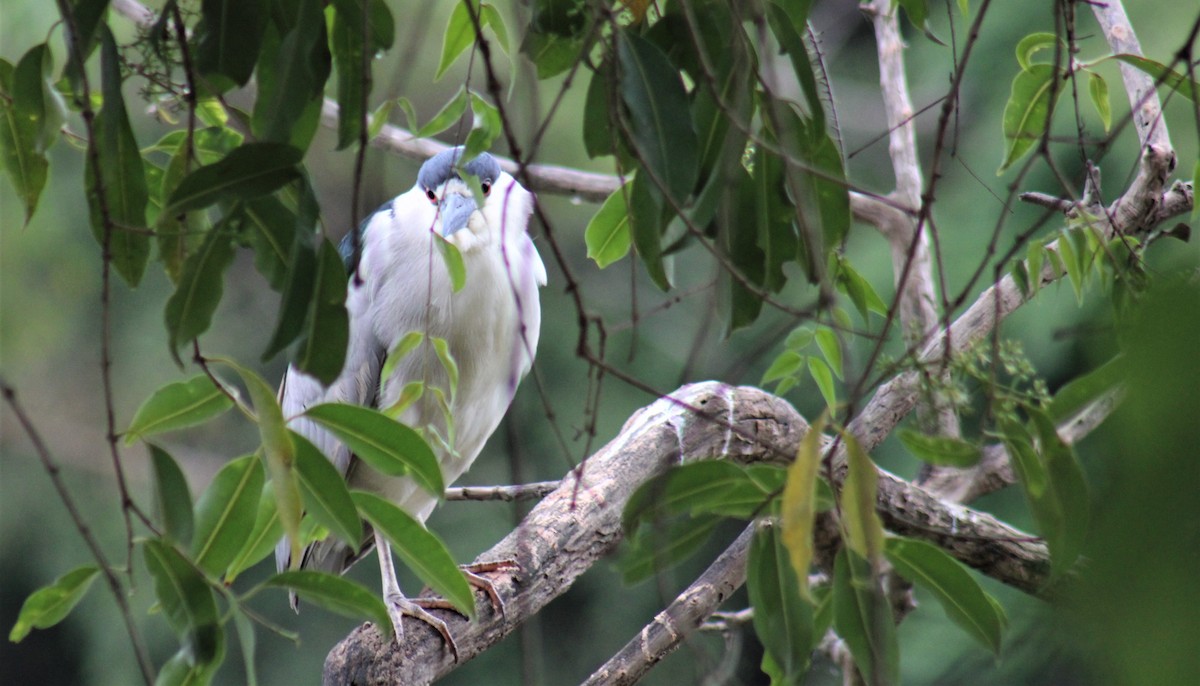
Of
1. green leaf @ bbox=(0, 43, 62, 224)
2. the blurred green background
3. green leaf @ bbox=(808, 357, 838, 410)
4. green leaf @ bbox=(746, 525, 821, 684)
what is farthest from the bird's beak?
the blurred green background

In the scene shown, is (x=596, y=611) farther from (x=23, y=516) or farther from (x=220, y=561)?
(x=220, y=561)

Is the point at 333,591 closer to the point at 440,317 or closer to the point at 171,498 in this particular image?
the point at 171,498

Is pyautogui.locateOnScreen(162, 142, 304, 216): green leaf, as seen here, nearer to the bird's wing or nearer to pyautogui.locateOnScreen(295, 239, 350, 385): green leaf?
pyautogui.locateOnScreen(295, 239, 350, 385): green leaf

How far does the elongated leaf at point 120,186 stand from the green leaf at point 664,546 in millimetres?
457

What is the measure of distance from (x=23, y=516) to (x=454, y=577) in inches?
231

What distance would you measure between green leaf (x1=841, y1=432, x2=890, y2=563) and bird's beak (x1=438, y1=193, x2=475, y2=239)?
57.8 inches

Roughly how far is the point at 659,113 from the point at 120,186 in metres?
0.45

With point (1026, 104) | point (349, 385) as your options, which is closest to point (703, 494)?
point (1026, 104)

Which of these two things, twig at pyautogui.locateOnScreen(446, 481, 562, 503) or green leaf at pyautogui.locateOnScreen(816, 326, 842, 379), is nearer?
green leaf at pyautogui.locateOnScreen(816, 326, 842, 379)

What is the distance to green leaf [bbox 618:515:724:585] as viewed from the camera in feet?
2.71

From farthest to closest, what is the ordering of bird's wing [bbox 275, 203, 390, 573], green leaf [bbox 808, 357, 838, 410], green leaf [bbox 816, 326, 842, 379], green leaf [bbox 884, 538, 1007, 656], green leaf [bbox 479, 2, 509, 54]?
1. bird's wing [bbox 275, 203, 390, 573]
2. green leaf [bbox 808, 357, 838, 410]
3. green leaf [bbox 816, 326, 842, 379]
4. green leaf [bbox 479, 2, 509, 54]
5. green leaf [bbox 884, 538, 1007, 656]

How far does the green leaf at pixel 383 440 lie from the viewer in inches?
35.6

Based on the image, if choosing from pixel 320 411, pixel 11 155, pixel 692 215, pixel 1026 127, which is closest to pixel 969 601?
pixel 692 215

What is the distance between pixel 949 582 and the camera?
0.90 meters
